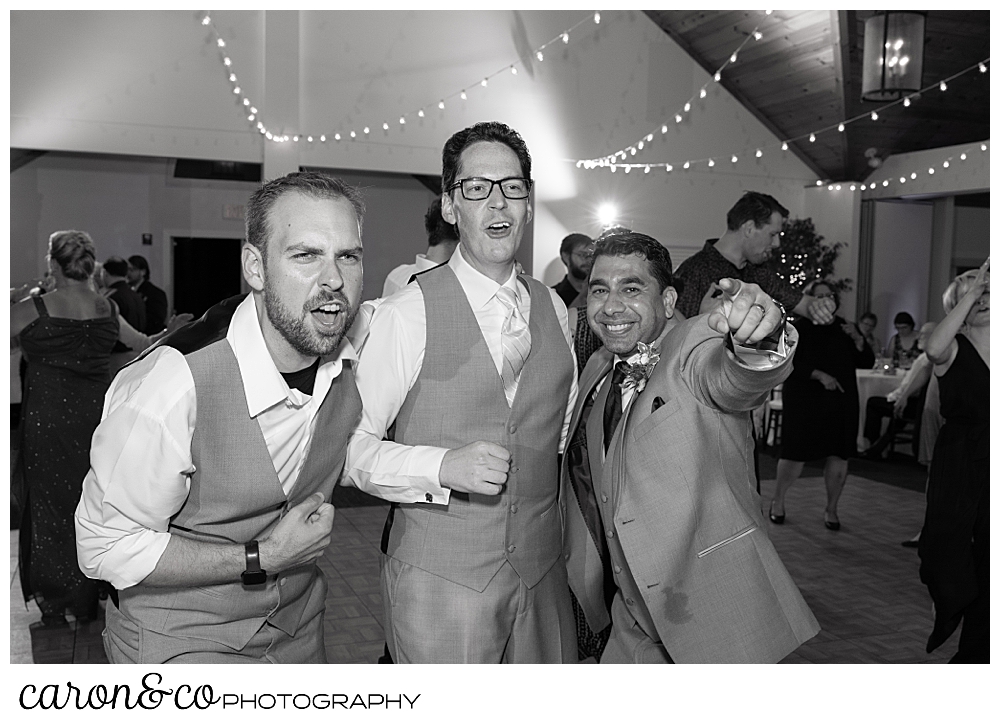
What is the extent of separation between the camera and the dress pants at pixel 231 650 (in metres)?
1.57

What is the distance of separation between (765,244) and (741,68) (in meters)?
6.82

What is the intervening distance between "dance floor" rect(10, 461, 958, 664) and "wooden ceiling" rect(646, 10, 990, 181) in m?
4.57

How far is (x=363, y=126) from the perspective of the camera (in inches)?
346

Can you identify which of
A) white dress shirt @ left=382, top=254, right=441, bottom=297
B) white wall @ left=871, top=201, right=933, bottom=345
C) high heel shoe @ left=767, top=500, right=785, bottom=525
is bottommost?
high heel shoe @ left=767, top=500, right=785, bottom=525

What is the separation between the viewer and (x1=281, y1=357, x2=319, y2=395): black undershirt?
1.62 metres

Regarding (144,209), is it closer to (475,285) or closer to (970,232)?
(475,285)

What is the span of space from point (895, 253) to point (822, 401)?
262 inches

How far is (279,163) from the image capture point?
28.0ft

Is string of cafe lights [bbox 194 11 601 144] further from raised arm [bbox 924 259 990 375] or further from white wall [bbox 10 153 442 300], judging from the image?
raised arm [bbox 924 259 990 375]

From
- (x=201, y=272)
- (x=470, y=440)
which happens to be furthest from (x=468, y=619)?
(x=201, y=272)

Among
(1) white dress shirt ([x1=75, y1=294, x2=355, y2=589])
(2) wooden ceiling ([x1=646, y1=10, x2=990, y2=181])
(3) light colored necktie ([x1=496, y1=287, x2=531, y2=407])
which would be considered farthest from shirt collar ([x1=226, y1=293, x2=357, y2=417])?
(2) wooden ceiling ([x1=646, y1=10, x2=990, y2=181])

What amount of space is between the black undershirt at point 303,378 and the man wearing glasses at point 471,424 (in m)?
0.21

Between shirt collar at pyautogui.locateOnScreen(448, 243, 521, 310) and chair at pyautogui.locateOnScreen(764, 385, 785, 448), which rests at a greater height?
shirt collar at pyautogui.locateOnScreen(448, 243, 521, 310)

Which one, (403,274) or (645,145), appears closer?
(403,274)
